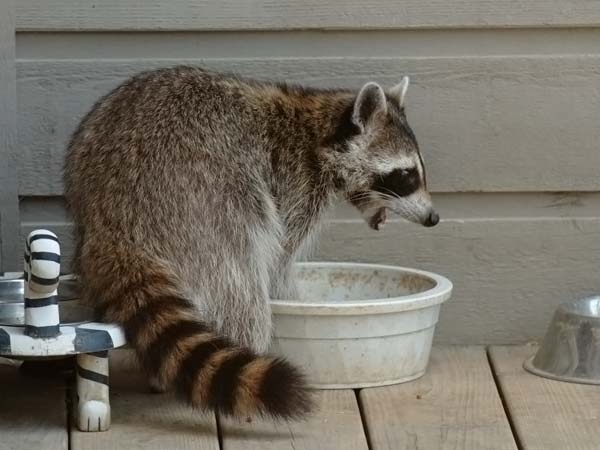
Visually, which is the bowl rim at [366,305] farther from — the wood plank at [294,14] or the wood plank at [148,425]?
the wood plank at [294,14]

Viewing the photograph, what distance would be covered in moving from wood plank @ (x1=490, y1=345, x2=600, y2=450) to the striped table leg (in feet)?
4.19

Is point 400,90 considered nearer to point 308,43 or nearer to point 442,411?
point 308,43

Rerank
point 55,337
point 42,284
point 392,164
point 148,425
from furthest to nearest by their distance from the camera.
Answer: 1. point 392,164
2. point 148,425
3. point 55,337
4. point 42,284

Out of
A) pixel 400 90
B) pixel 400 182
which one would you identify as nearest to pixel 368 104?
pixel 400 90

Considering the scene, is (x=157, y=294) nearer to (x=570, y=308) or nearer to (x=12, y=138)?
(x=12, y=138)

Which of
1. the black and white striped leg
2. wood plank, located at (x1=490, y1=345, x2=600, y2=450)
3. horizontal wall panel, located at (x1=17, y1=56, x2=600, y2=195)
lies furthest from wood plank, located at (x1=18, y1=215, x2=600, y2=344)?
the black and white striped leg

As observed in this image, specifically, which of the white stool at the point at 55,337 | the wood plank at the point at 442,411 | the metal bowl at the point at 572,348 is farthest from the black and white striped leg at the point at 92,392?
the metal bowl at the point at 572,348

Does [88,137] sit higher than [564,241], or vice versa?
[88,137]

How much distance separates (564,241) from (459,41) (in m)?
0.74

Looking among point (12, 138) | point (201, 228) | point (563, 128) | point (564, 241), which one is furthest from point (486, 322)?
point (12, 138)

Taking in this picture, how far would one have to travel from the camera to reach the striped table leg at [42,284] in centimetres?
346

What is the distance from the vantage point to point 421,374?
4.37 metres

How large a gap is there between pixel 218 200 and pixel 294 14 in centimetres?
85

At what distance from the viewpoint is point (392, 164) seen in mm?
4301
